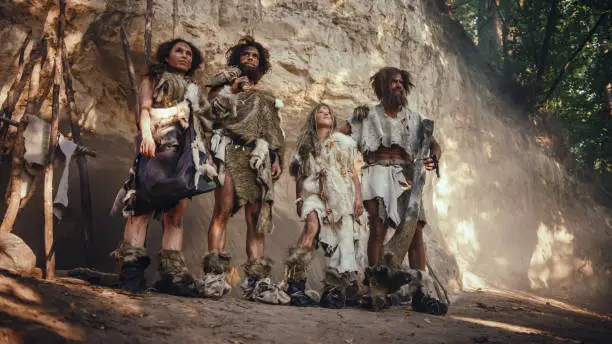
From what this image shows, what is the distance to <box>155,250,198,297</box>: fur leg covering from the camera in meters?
3.18

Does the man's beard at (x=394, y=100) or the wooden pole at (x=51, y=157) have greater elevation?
the man's beard at (x=394, y=100)

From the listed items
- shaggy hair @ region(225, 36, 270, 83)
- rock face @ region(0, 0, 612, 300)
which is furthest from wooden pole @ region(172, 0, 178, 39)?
shaggy hair @ region(225, 36, 270, 83)

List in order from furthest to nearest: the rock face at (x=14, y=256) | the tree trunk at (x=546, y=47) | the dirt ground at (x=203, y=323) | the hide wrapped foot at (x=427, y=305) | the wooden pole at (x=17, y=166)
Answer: the tree trunk at (x=546, y=47) → the hide wrapped foot at (x=427, y=305) → the wooden pole at (x=17, y=166) → the rock face at (x=14, y=256) → the dirt ground at (x=203, y=323)

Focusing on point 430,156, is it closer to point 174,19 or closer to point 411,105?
point 174,19

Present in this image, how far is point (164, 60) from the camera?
3.78 m

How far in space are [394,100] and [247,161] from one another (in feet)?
5.12

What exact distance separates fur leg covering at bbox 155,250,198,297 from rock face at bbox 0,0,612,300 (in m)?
1.89

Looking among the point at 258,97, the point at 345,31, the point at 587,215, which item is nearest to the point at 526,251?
the point at 587,215

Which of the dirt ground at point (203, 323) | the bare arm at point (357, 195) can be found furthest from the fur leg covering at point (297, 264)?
the bare arm at point (357, 195)

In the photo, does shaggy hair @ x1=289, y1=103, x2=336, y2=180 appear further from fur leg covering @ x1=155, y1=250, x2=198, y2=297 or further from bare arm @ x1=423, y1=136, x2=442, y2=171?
fur leg covering @ x1=155, y1=250, x2=198, y2=297

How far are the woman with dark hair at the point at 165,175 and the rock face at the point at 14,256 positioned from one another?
0.53 m

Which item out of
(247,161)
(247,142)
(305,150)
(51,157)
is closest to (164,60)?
(247,142)

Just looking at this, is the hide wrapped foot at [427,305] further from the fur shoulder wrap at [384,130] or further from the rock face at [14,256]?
the rock face at [14,256]

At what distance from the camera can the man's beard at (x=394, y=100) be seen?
4.53m
